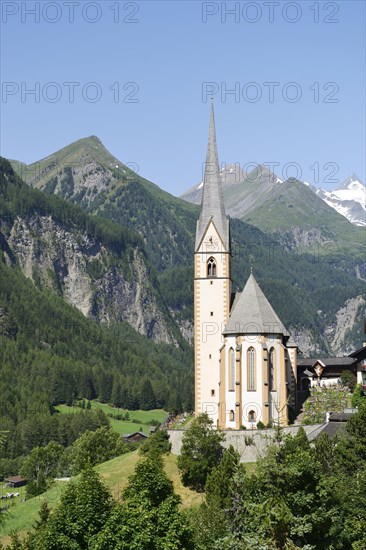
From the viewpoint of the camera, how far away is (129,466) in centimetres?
10169

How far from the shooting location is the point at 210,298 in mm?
120312

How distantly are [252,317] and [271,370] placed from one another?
6500 mm

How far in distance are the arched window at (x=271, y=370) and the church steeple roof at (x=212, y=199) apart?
631 inches

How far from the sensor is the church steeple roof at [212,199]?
12288 centimetres

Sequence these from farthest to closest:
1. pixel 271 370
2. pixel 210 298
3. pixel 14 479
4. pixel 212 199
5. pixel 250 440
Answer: pixel 14 479, pixel 212 199, pixel 210 298, pixel 271 370, pixel 250 440

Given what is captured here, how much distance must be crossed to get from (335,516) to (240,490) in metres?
6.93

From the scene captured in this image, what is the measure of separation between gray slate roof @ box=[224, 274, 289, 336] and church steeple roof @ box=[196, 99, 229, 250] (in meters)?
8.67

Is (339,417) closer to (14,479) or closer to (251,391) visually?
(251,391)

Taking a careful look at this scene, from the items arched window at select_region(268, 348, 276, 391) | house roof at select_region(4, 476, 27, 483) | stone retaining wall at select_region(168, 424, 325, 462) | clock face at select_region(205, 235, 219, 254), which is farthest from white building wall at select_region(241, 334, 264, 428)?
house roof at select_region(4, 476, 27, 483)

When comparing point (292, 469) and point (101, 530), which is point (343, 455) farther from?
point (101, 530)

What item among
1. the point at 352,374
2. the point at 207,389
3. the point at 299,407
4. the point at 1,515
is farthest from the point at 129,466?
the point at 1,515

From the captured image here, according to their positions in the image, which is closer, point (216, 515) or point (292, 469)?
point (292, 469)

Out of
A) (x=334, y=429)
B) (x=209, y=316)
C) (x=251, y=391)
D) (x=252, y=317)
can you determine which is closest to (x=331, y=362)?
(x=209, y=316)

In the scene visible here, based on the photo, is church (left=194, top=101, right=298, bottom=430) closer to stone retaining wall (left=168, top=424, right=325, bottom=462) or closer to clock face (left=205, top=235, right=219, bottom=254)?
clock face (left=205, top=235, right=219, bottom=254)
